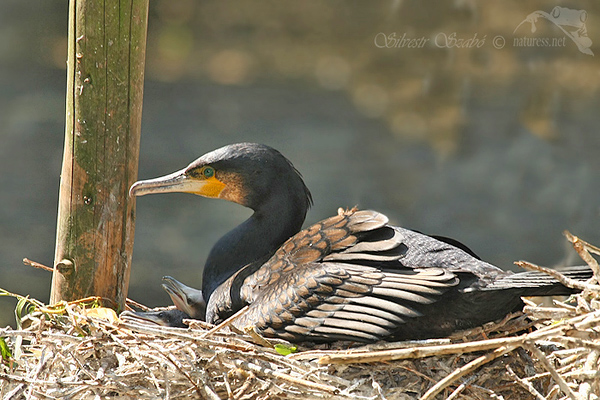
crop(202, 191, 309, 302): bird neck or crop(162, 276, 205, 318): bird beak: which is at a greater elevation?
crop(202, 191, 309, 302): bird neck

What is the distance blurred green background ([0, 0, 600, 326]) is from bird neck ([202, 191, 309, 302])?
1991 millimetres

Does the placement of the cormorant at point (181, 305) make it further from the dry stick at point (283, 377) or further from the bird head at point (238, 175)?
the dry stick at point (283, 377)

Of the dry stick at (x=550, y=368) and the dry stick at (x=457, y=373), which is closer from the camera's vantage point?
the dry stick at (x=550, y=368)

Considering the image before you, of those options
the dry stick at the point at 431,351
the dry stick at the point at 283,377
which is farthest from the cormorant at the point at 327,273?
the dry stick at the point at 283,377

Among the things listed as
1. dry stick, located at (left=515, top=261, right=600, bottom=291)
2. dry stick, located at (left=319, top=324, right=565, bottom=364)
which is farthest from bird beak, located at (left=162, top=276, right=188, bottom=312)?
dry stick, located at (left=515, top=261, right=600, bottom=291)

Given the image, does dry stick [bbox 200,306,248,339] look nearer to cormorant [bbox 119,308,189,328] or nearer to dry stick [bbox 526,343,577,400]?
cormorant [bbox 119,308,189,328]

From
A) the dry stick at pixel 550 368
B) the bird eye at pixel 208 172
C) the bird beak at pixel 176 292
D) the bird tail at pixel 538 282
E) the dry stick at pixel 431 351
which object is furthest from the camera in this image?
the bird beak at pixel 176 292

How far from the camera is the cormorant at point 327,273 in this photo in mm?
2959

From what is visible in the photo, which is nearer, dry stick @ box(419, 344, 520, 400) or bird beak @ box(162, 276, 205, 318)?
dry stick @ box(419, 344, 520, 400)

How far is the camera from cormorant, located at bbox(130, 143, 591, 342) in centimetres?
296

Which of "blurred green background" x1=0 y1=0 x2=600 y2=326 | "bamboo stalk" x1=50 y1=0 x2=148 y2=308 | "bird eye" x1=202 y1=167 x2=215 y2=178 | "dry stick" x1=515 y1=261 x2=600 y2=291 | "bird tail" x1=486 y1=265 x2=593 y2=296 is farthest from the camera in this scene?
"blurred green background" x1=0 y1=0 x2=600 y2=326

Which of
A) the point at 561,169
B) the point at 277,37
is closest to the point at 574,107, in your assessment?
the point at 561,169

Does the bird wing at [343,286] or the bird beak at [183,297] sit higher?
the bird wing at [343,286]

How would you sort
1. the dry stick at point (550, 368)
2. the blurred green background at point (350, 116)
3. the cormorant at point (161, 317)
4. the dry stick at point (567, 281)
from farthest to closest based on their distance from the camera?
1. the blurred green background at point (350, 116)
2. the cormorant at point (161, 317)
3. the dry stick at point (567, 281)
4. the dry stick at point (550, 368)
